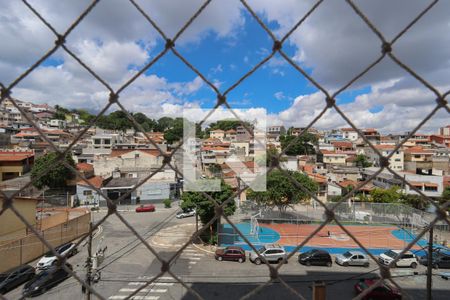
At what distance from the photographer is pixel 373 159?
23.3 m

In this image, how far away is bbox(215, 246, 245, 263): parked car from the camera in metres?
7.60

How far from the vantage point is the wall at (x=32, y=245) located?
5832mm

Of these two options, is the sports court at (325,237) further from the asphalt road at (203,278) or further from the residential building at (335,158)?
the residential building at (335,158)

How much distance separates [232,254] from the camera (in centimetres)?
763

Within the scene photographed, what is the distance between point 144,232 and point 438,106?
10073 millimetres

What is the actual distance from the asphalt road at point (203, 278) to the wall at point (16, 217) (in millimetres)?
1251

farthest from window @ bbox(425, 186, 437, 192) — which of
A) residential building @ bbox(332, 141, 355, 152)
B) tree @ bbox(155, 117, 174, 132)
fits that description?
tree @ bbox(155, 117, 174, 132)

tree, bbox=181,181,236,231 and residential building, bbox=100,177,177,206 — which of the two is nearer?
tree, bbox=181,181,236,231

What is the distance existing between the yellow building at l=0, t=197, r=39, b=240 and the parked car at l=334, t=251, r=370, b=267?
7.63 meters

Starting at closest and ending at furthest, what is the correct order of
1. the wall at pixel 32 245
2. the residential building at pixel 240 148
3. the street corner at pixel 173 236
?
the wall at pixel 32 245 < the street corner at pixel 173 236 < the residential building at pixel 240 148

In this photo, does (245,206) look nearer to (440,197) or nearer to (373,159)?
(440,197)

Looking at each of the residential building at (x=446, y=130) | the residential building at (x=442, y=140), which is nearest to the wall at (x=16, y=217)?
the residential building at (x=442, y=140)

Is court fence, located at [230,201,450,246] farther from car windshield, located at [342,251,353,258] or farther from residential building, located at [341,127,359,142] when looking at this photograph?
residential building, located at [341,127,359,142]

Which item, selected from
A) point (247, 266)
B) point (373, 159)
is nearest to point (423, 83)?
point (247, 266)
